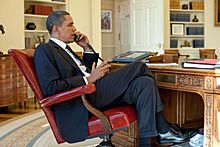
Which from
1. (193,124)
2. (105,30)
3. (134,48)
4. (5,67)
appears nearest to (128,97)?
(193,124)

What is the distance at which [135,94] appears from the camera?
2.29m

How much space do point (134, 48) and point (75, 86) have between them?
524 cm

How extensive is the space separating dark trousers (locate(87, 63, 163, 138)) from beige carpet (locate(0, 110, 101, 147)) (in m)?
0.96

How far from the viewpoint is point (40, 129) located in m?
3.84

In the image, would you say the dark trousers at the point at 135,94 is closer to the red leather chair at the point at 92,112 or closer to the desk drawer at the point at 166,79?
the red leather chair at the point at 92,112

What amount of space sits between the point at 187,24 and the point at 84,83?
5.97 m

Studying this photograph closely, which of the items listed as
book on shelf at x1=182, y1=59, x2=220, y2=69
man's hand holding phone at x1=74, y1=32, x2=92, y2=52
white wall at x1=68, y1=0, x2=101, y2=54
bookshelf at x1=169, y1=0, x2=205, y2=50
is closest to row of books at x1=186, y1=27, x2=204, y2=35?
bookshelf at x1=169, y1=0, x2=205, y2=50

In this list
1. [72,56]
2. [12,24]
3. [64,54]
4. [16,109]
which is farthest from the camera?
[12,24]

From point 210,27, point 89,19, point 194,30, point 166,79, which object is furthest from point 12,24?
point 210,27

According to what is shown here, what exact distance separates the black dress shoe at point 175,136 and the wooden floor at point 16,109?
2.36 m

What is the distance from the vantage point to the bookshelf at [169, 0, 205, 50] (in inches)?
294

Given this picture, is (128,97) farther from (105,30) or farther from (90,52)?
(105,30)

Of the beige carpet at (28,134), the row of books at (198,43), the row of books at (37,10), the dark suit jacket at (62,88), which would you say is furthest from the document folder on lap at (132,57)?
the row of books at (198,43)

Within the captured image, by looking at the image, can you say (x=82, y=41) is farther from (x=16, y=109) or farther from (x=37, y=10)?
(x=37, y=10)
